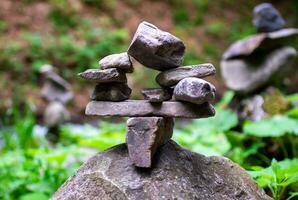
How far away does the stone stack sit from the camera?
4.15 ft

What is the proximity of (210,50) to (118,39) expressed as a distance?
1694 millimetres

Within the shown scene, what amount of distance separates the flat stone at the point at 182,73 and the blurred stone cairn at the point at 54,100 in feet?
10.8

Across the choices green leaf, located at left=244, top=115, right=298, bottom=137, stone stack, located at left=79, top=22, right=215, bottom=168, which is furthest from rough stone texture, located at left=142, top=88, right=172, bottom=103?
green leaf, located at left=244, top=115, right=298, bottom=137

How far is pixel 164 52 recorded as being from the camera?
1.29 metres

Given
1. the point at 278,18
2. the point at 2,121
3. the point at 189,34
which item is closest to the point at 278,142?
the point at 278,18

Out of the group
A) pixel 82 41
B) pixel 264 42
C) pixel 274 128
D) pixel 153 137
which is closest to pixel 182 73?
pixel 153 137

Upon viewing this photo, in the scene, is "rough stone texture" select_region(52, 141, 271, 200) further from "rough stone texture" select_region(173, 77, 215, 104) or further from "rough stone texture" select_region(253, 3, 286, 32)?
"rough stone texture" select_region(253, 3, 286, 32)

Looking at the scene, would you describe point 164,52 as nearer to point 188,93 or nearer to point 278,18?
point 188,93

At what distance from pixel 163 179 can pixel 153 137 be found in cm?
11

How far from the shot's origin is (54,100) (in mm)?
4699

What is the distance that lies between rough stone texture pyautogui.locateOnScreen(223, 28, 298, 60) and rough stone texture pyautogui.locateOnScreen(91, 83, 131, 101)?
1812 millimetres

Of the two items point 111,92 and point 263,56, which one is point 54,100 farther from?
point 111,92

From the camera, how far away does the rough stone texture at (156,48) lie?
1.27m

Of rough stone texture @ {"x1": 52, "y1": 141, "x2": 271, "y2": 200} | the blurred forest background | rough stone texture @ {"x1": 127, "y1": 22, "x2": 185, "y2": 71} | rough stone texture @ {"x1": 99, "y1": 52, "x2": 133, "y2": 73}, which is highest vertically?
rough stone texture @ {"x1": 127, "y1": 22, "x2": 185, "y2": 71}
